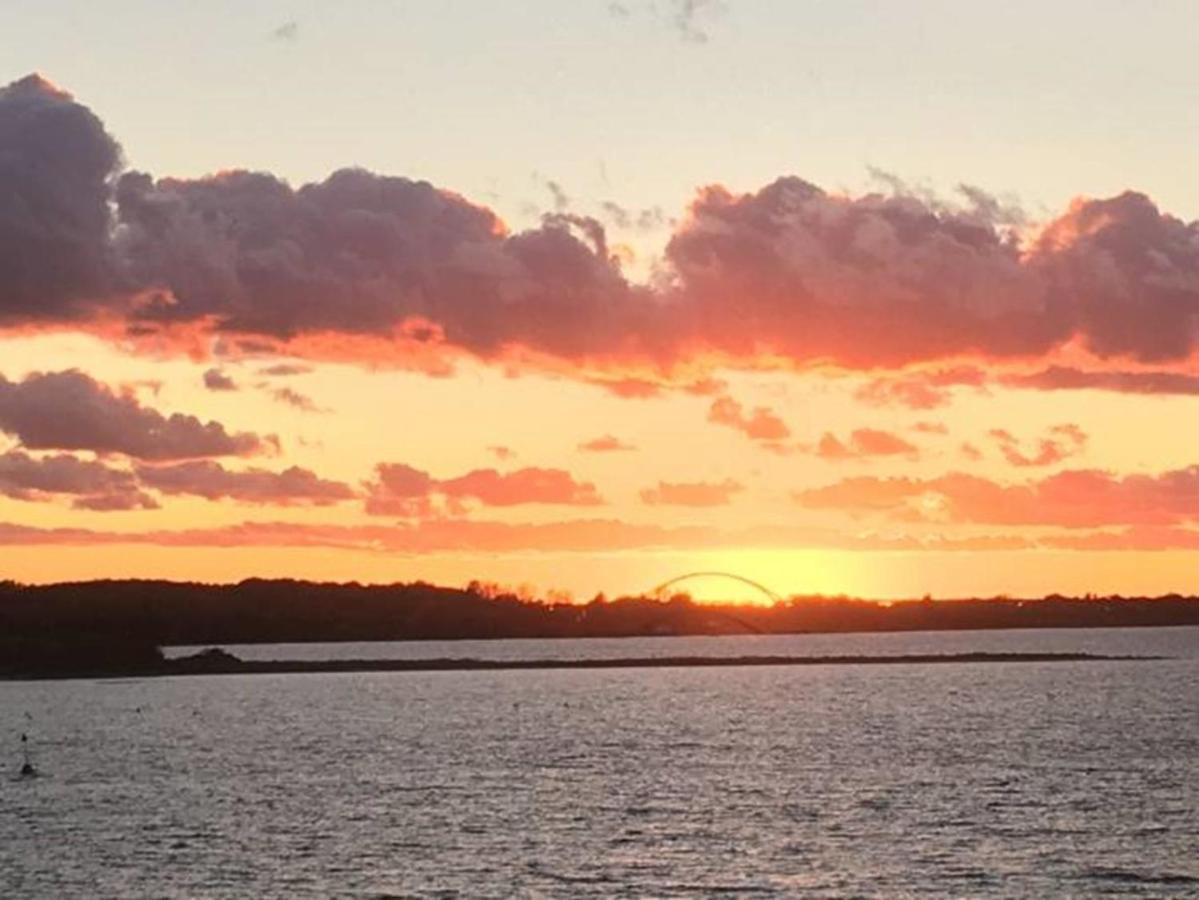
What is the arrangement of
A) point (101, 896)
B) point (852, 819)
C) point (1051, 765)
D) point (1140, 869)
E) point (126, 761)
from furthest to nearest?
point (126, 761) → point (1051, 765) → point (852, 819) → point (1140, 869) → point (101, 896)

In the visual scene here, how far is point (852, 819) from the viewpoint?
10544 centimetres

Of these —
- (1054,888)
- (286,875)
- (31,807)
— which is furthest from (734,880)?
(31,807)

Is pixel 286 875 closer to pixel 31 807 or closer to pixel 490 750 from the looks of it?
pixel 31 807

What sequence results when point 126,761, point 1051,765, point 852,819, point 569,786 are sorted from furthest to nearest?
point 126,761 < point 1051,765 < point 569,786 < point 852,819

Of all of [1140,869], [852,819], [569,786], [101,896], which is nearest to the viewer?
[101,896]

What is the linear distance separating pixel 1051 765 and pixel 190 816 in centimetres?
6339

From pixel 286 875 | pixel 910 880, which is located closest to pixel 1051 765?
pixel 910 880

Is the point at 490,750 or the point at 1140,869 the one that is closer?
the point at 1140,869

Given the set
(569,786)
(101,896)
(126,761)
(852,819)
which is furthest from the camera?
(126,761)

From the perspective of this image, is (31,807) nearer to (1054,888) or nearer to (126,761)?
(126,761)

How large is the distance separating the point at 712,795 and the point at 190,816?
3264 centimetres

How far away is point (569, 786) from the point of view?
410 ft

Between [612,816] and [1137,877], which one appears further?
[612,816]

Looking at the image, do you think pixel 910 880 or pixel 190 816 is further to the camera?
pixel 190 816
